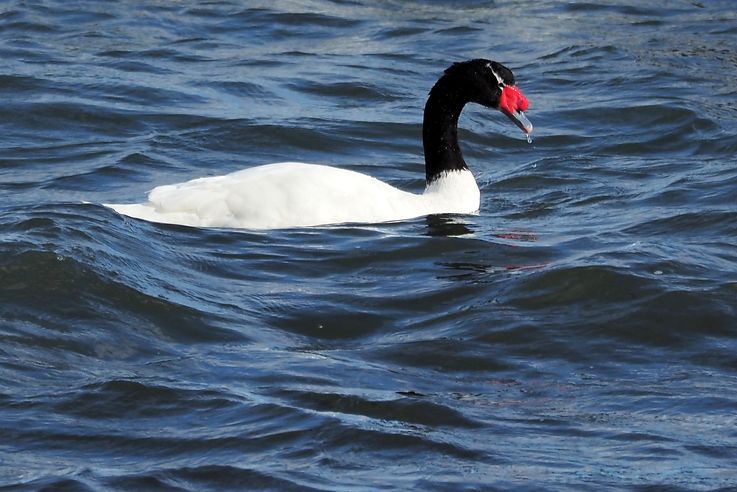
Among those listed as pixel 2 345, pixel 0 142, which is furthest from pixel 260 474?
pixel 0 142

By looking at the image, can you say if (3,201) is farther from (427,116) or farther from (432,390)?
(432,390)

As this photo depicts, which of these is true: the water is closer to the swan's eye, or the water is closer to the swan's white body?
the swan's white body

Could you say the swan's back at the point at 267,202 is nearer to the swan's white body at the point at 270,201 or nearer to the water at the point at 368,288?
the swan's white body at the point at 270,201

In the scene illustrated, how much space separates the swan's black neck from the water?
630 mm

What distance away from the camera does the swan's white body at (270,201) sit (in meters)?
9.84

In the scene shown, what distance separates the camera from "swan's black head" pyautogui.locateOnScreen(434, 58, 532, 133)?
1102cm

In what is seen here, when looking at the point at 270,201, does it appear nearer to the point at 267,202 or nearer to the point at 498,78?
the point at 267,202

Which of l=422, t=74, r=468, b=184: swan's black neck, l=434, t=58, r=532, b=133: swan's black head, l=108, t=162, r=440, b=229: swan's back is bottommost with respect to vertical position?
l=108, t=162, r=440, b=229: swan's back

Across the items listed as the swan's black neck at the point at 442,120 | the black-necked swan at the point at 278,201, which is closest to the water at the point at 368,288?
the black-necked swan at the point at 278,201

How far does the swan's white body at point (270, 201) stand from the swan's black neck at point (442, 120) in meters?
1.09

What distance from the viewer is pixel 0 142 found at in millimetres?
12797

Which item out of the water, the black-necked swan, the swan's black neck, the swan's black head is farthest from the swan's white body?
the swan's black head

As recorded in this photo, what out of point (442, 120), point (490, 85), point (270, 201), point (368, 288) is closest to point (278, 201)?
point (270, 201)

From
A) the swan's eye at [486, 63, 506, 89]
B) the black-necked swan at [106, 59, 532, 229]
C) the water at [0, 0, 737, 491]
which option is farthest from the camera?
the swan's eye at [486, 63, 506, 89]
